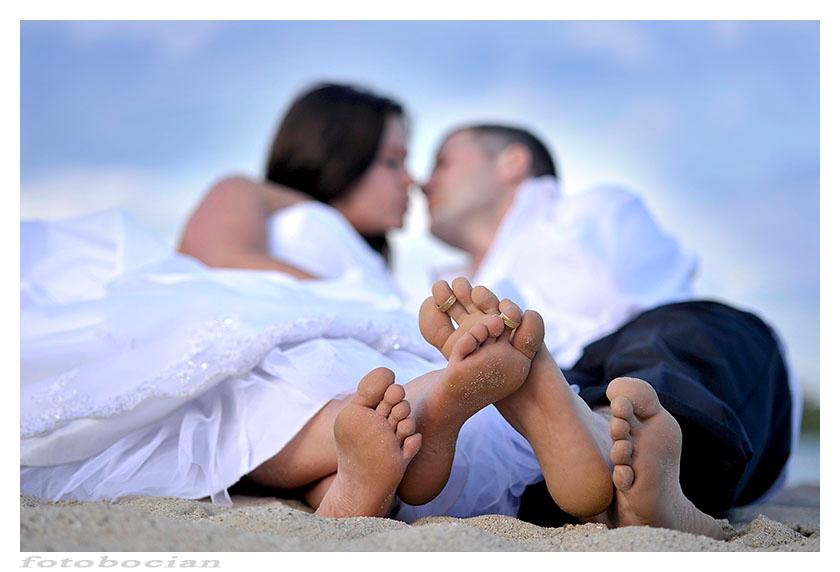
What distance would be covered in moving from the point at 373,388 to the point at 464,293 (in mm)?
160

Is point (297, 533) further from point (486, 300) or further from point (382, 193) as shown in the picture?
point (382, 193)

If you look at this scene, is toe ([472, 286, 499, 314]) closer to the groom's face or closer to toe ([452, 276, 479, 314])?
toe ([452, 276, 479, 314])

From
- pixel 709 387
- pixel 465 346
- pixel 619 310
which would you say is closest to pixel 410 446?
pixel 465 346

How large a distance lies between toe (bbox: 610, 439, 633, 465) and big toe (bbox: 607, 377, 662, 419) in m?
0.05

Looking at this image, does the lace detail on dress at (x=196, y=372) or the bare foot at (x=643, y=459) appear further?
the lace detail on dress at (x=196, y=372)

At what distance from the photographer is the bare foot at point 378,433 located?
1.08 meters

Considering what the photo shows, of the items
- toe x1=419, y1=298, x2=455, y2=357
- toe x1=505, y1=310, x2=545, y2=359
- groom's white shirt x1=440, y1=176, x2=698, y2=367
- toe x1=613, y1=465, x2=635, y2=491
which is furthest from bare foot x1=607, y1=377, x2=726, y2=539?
groom's white shirt x1=440, y1=176, x2=698, y2=367

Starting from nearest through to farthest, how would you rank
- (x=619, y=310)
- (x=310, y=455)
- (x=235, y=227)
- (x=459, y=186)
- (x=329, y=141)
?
(x=310, y=455)
(x=619, y=310)
(x=235, y=227)
(x=329, y=141)
(x=459, y=186)

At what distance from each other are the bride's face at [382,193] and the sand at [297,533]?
63.6 inches

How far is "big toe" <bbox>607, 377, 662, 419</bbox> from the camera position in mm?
1084

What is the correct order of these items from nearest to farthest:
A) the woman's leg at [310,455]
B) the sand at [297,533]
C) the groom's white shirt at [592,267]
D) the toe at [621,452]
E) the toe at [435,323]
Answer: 1. the sand at [297,533]
2. the toe at [621,452]
3. the toe at [435,323]
4. the woman's leg at [310,455]
5. the groom's white shirt at [592,267]

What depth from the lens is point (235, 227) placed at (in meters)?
2.20

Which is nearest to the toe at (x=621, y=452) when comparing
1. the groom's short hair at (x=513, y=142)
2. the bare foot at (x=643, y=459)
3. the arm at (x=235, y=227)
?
the bare foot at (x=643, y=459)

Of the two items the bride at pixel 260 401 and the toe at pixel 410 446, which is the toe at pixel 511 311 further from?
the toe at pixel 410 446
